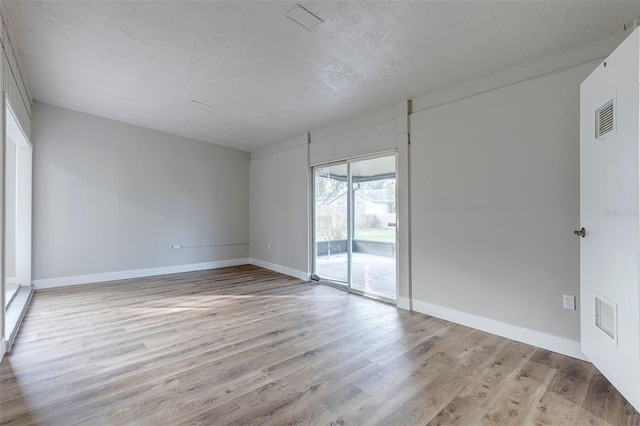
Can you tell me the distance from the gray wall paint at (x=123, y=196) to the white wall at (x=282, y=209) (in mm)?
486

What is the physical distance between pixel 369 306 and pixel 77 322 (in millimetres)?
3389

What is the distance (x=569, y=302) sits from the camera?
2539mm

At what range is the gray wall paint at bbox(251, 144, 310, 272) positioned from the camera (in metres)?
5.46

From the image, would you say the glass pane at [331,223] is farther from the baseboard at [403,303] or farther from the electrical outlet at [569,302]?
the electrical outlet at [569,302]

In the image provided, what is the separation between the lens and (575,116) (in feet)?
8.20

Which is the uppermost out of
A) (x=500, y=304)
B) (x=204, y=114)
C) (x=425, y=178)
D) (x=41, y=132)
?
(x=204, y=114)

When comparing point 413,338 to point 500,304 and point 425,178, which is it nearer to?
point 500,304

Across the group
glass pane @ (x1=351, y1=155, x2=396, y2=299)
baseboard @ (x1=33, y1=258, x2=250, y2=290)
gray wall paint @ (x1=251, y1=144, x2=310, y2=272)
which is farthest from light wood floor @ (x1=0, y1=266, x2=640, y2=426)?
gray wall paint @ (x1=251, y1=144, x2=310, y2=272)

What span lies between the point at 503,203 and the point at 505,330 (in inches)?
49.1

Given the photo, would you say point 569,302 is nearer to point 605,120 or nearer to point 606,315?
point 606,315

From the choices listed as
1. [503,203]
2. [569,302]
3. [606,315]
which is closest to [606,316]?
[606,315]

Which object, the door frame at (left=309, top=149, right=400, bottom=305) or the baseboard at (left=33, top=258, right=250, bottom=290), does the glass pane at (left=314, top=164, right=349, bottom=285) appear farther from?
the baseboard at (left=33, top=258, right=250, bottom=290)

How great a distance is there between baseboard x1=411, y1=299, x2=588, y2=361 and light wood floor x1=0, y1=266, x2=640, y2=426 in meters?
0.09

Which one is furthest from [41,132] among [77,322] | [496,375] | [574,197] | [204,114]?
[574,197]
